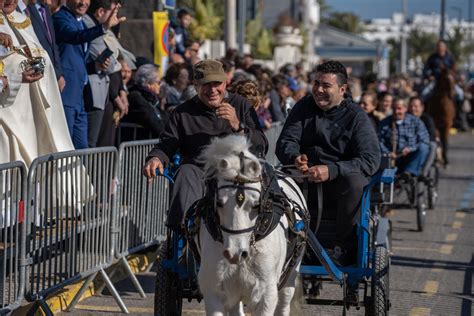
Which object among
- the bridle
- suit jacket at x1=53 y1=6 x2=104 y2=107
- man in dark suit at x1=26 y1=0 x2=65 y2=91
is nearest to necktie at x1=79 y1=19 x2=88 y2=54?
suit jacket at x1=53 y1=6 x2=104 y2=107

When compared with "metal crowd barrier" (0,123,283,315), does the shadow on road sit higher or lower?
lower

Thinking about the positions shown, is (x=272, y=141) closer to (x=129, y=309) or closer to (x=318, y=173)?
(x=129, y=309)

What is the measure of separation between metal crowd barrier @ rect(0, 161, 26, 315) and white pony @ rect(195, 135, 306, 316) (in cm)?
156

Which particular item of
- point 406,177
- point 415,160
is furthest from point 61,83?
point 415,160

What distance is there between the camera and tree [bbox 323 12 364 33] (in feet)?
389

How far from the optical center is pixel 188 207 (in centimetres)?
783

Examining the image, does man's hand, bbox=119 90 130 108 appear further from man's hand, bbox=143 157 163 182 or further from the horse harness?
the horse harness

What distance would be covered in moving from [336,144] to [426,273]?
158 inches

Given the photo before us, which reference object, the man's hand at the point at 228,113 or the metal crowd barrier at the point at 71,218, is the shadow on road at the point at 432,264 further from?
the man's hand at the point at 228,113

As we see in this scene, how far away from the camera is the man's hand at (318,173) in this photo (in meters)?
7.99

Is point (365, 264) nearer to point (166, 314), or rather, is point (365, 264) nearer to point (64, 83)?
point (166, 314)

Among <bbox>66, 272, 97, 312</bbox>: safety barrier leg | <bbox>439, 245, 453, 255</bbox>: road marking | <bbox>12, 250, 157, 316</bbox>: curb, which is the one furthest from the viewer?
<bbox>439, 245, 453, 255</bbox>: road marking

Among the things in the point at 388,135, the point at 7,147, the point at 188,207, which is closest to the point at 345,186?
the point at 188,207

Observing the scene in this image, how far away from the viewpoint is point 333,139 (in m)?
8.54
